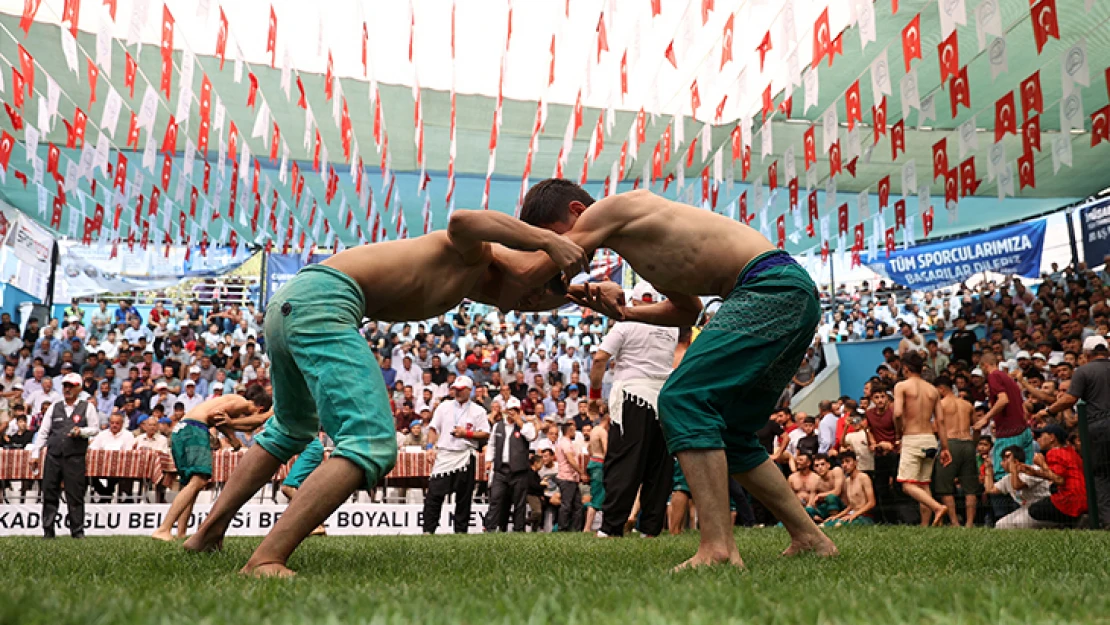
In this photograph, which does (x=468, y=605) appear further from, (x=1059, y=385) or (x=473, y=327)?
(x=473, y=327)

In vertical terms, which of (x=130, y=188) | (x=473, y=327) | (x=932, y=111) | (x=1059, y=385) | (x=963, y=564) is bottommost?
(x=963, y=564)

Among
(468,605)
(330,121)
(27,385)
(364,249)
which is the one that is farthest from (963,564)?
(27,385)

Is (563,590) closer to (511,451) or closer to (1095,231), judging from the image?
(511,451)

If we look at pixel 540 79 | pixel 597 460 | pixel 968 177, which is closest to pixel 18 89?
pixel 540 79

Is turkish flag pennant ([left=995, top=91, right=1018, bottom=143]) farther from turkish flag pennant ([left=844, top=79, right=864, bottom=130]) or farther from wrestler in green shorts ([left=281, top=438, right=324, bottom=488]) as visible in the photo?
wrestler in green shorts ([left=281, top=438, right=324, bottom=488])

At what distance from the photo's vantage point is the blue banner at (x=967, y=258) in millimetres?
19562

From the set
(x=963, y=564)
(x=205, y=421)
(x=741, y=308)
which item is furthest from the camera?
(x=205, y=421)

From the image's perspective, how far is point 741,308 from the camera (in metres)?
3.00

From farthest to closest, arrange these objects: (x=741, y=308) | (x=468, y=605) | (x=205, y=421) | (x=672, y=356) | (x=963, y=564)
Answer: (x=205, y=421) < (x=672, y=356) < (x=741, y=308) < (x=963, y=564) < (x=468, y=605)

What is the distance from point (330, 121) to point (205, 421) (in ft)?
30.0

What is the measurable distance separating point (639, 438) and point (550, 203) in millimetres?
3015

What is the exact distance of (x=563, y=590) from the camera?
195 cm

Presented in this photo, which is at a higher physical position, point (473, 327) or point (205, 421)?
point (473, 327)

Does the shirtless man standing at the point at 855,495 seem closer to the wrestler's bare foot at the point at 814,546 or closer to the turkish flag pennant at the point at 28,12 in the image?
the wrestler's bare foot at the point at 814,546
